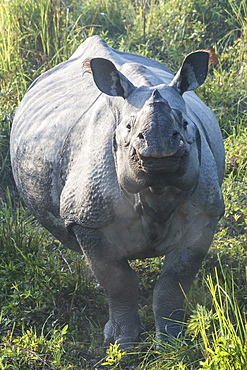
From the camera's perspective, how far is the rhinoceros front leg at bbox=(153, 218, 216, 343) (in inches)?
151

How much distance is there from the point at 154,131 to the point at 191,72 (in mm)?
687

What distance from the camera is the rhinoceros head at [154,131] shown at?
9.70 ft

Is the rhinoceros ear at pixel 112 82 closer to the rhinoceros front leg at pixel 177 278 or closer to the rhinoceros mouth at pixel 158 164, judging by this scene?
the rhinoceros mouth at pixel 158 164

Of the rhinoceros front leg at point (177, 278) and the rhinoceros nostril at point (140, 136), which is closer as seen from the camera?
the rhinoceros nostril at point (140, 136)

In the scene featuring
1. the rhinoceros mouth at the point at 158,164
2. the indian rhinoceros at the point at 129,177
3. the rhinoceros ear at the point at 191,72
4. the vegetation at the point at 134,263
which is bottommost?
the vegetation at the point at 134,263

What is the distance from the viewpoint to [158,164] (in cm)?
296

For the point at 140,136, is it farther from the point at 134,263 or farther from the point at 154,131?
the point at 134,263

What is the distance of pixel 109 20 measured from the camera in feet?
27.0

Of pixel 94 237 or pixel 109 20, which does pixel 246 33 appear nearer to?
pixel 109 20

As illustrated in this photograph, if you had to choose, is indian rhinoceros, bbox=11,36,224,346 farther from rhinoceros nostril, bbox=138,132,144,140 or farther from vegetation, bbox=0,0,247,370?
vegetation, bbox=0,0,247,370

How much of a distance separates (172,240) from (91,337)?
90 cm

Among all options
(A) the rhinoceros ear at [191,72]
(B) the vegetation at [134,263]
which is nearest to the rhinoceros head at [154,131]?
(A) the rhinoceros ear at [191,72]

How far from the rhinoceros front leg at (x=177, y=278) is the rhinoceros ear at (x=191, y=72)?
0.76m

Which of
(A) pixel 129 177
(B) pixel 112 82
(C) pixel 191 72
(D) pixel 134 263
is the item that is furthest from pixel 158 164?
(D) pixel 134 263
